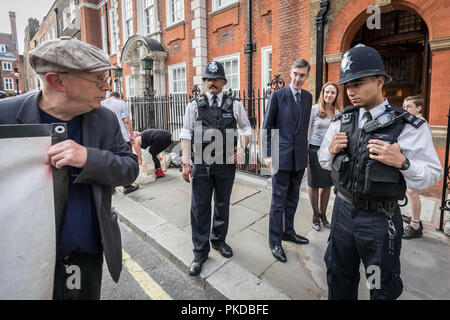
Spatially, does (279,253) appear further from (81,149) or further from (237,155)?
(81,149)

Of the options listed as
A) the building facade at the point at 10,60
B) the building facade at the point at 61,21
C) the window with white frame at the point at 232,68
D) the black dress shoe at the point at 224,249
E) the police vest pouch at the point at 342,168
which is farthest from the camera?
the building facade at the point at 10,60

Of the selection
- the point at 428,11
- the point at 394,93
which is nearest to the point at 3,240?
the point at 428,11

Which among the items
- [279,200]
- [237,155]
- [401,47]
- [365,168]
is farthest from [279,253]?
[401,47]

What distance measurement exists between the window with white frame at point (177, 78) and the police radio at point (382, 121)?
11.1m

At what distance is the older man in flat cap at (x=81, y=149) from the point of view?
1.21m

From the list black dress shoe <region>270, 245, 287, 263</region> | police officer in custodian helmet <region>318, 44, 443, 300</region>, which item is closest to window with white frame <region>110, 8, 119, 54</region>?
black dress shoe <region>270, 245, 287, 263</region>

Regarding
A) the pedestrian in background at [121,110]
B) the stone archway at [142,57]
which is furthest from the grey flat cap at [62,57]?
the stone archway at [142,57]

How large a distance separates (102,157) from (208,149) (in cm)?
162

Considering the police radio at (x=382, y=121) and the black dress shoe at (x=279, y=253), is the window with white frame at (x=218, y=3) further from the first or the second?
the police radio at (x=382, y=121)

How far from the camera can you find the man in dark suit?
3090mm

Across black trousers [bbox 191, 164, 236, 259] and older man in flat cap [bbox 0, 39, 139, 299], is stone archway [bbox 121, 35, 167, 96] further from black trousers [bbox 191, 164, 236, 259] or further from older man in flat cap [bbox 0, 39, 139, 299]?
older man in flat cap [bbox 0, 39, 139, 299]

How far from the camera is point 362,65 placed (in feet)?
5.34

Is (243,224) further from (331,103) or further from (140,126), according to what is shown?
(140,126)

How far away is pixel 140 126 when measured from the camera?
10781 millimetres
